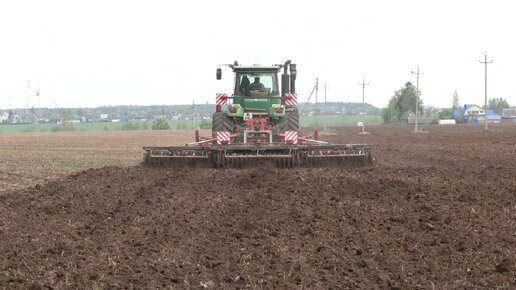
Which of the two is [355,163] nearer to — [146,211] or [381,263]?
[146,211]

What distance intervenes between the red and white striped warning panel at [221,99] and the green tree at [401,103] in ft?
345

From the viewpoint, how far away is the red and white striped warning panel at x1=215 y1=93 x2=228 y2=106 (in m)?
16.3

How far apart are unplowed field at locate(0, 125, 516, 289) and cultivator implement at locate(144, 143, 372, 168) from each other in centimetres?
233

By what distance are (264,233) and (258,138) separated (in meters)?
8.54

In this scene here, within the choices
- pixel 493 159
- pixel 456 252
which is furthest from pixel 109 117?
pixel 456 252

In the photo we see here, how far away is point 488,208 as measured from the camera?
829cm

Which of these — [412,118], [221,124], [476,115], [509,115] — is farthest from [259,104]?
[509,115]

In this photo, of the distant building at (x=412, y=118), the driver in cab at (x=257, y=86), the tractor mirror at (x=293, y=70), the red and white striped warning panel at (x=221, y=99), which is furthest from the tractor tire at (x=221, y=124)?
the distant building at (x=412, y=118)

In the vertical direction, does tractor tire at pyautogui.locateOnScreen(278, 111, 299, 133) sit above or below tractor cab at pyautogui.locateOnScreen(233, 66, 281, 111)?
below

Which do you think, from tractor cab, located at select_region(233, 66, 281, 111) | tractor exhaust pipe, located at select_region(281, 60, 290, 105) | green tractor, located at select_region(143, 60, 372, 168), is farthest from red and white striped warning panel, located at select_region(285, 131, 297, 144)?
tractor exhaust pipe, located at select_region(281, 60, 290, 105)

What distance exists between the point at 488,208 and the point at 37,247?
6050mm

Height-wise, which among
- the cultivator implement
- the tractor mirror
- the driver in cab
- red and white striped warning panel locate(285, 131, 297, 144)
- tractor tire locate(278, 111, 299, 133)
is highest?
the tractor mirror

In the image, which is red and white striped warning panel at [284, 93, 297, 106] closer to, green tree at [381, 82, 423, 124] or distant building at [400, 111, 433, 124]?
distant building at [400, 111, 433, 124]

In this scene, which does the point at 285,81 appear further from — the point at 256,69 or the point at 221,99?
the point at 221,99
